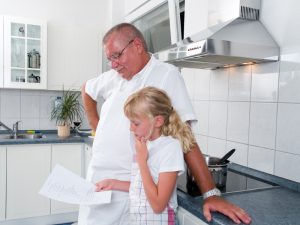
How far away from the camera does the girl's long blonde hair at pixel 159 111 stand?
965 mm

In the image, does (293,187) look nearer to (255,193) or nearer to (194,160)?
(255,193)

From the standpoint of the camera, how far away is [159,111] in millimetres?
974

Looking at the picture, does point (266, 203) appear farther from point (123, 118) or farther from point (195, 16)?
point (195, 16)

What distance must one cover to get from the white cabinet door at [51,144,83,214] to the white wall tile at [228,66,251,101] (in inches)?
63.6

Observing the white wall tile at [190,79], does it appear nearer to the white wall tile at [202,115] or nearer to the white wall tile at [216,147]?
the white wall tile at [202,115]

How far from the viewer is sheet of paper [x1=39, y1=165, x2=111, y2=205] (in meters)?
1.04

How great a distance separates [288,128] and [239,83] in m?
0.42

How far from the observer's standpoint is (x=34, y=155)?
264 centimetres

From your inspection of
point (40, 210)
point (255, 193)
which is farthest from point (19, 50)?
point (255, 193)

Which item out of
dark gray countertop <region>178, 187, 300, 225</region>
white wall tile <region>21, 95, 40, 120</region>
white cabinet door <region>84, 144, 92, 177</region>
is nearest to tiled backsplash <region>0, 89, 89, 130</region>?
white wall tile <region>21, 95, 40, 120</region>

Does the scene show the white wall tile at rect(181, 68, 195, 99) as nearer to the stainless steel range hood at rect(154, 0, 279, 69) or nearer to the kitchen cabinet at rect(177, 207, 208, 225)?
the stainless steel range hood at rect(154, 0, 279, 69)

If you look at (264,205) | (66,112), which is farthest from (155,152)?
(66,112)

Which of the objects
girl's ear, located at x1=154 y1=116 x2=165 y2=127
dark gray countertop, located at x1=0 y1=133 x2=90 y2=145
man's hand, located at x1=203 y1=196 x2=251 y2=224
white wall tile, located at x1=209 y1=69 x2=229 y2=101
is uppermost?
white wall tile, located at x1=209 y1=69 x2=229 y2=101

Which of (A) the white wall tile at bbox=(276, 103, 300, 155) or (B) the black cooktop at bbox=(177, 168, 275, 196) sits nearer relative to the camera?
(B) the black cooktop at bbox=(177, 168, 275, 196)
